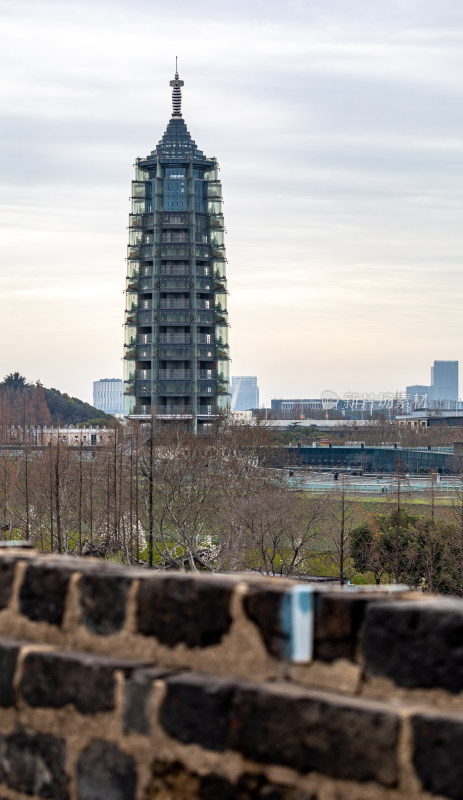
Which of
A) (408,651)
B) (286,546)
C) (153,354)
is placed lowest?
(286,546)

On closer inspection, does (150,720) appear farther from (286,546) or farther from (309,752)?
(286,546)

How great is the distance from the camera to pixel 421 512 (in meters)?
59.7

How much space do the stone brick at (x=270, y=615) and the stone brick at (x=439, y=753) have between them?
2.14 ft

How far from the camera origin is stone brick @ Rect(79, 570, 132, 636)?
4617 millimetres

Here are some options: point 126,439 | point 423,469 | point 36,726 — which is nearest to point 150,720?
point 36,726

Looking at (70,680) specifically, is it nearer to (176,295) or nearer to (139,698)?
(139,698)

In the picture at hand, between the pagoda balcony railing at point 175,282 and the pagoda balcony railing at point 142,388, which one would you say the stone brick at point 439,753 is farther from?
the pagoda balcony railing at point 142,388

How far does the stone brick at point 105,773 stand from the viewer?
14.6ft

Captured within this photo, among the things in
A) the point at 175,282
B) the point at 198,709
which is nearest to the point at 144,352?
the point at 175,282

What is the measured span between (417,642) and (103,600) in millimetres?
1514

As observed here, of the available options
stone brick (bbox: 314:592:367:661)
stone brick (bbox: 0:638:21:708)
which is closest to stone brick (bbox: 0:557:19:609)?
stone brick (bbox: 0:638:21:708)

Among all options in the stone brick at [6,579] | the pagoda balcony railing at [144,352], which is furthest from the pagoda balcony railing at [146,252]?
the stone brick at [6,579]

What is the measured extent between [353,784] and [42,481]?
60831 mm

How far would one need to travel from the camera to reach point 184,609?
4402mm
